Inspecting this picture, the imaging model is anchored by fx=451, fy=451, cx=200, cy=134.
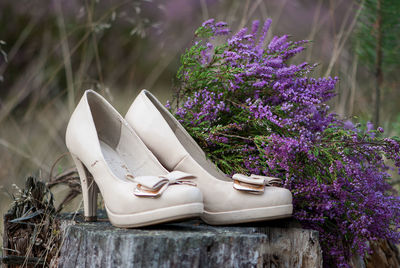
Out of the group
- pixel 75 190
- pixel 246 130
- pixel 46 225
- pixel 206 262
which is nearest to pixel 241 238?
pixel 206 262

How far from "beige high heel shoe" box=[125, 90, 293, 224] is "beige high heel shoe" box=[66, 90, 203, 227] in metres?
0.04

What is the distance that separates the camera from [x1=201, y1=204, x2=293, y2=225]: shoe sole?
1.14 metres

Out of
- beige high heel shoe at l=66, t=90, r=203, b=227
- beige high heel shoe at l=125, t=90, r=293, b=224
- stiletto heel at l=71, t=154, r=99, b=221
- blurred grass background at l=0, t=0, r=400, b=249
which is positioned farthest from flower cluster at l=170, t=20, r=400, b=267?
blurred grass background at l=0, t=0, r=400, b=249

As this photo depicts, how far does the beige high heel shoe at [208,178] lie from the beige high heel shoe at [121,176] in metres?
0.04

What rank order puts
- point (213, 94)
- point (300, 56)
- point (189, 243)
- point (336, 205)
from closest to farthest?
point (189, 243) → point (336, 205) → point (213, 94) → point (300, 56)

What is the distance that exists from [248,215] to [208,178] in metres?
0.16

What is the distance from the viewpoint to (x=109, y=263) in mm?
977

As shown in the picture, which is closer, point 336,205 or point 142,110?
point 336,205

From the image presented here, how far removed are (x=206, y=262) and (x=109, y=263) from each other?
0.21m

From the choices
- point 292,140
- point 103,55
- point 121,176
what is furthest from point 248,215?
point 103,55

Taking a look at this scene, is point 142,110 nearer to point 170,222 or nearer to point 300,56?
point 170,222

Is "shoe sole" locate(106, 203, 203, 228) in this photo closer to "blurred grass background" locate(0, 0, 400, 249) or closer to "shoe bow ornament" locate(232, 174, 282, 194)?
"shoe bow ornament" locate(232, 174, 282, 194)

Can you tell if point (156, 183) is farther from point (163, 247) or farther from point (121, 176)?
point (121, 176)

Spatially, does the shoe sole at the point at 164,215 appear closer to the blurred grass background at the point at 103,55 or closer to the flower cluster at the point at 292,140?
the flower cluster at the point at 292,140
